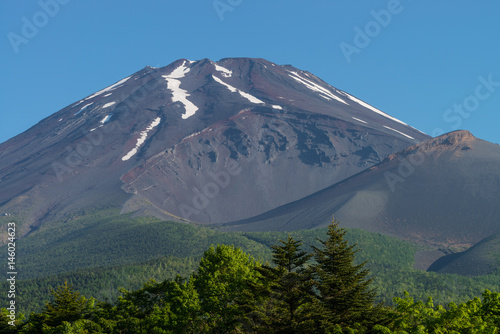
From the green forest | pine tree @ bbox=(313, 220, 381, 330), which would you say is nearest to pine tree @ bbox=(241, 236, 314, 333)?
Result: the green forest

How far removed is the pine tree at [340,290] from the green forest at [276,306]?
0.08 m

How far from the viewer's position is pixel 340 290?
4891cm

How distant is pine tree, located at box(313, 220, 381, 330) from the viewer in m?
47.0

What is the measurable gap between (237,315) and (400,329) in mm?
15544

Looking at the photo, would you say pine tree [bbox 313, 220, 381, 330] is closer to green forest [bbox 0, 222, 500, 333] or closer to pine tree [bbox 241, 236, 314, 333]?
green forest [bbox 0, 222, 500, 333]

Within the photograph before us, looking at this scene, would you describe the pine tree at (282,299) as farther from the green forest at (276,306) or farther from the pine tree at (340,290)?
the pine tree at (340,290)

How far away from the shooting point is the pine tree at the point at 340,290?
47.0 metres

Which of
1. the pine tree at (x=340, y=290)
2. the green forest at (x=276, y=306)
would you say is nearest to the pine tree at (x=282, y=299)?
the green forest at (x=276, y=306)

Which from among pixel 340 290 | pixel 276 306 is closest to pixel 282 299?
pixel 276 306

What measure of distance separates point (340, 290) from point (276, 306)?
5.06 meters

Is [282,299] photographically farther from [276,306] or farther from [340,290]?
[340,290]

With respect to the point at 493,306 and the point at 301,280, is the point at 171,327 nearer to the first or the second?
the point at 301,280

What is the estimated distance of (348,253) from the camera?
167 feet

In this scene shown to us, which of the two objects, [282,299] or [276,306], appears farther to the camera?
[282,299]
